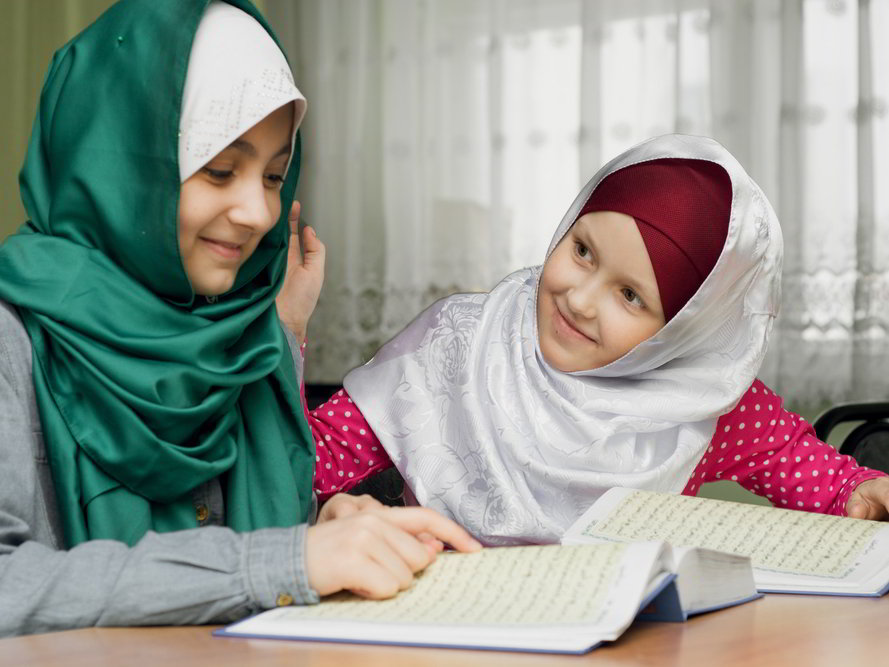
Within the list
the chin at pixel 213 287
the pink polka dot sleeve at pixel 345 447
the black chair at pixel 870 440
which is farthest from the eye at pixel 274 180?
the black chair at pixel 870 440

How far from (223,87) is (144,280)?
23cm

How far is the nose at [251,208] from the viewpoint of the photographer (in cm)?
110

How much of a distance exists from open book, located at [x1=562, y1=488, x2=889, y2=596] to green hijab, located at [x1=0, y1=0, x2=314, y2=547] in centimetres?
43

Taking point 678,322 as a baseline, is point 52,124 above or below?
above

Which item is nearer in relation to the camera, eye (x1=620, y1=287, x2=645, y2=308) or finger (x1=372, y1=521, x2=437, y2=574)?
finger (x1=372, y1=521, x2=437, y2=574)

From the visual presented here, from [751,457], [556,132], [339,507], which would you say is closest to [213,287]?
[339,507]

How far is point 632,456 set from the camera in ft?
4.62

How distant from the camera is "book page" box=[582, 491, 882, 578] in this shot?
3.35 ft

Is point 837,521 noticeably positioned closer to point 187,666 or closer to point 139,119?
point 187,666

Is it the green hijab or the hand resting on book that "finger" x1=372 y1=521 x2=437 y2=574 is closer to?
the hand resting on book

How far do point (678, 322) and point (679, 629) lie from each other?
2.20 ft

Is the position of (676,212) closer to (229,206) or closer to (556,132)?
(229,206)

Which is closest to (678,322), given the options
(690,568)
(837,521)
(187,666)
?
(837,521)

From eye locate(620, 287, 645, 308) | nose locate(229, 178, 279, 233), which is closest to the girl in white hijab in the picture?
eye locate(620, 287, 645, 308)
